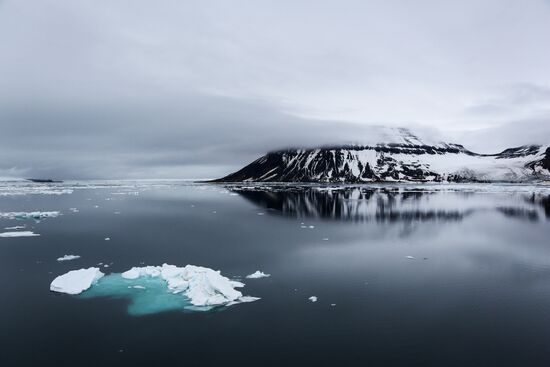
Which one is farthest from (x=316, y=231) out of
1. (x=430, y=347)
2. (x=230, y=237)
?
(x=430, y=347)

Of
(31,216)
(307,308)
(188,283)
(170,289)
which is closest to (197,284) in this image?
(188,283)

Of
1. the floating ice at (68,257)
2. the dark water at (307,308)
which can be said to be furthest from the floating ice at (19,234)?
the floating ice at (68,257)

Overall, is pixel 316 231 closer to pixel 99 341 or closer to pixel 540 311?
pixel 540 311

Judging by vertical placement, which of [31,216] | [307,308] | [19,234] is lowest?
[307,308]

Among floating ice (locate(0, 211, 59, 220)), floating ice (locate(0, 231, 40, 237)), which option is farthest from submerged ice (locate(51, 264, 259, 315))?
floating ice (locate(0, 211, 59, 220))

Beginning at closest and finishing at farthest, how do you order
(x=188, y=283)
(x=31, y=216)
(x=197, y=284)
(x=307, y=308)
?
(x=307, y=308), (x=197, y=284), (x=188, y=283), (x=31, y=216)

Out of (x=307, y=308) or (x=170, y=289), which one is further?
(x=170, y=289)

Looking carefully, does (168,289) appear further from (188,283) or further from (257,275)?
(257,275)

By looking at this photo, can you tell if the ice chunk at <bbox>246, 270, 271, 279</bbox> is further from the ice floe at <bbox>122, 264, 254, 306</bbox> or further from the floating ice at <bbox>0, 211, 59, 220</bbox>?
the floating ice at <bbox>0, 211, 59, 220</bbox>
